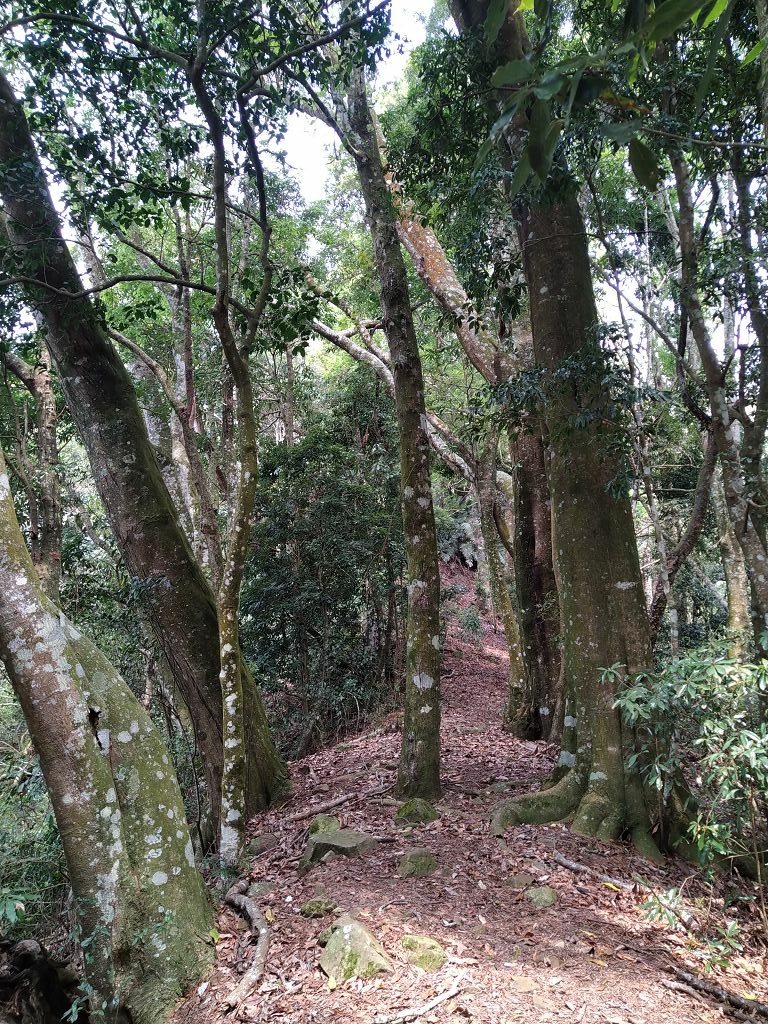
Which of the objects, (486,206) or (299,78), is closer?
(299,78)

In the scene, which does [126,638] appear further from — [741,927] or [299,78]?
[741,927]

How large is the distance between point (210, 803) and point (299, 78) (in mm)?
6879

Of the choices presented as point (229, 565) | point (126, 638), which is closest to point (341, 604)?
point (126, 638)

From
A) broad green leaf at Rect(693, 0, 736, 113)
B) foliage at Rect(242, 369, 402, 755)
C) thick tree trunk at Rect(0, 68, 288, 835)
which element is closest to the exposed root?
thick tree trunk at Rect(0, 68, 288, 835)

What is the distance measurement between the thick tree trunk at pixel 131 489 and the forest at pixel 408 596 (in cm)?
3

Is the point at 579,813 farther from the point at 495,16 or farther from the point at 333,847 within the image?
the point at 495,16

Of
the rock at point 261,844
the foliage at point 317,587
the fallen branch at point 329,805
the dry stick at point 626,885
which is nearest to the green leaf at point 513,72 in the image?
the dry stick at point 626,885

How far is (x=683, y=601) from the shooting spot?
44.4 feet

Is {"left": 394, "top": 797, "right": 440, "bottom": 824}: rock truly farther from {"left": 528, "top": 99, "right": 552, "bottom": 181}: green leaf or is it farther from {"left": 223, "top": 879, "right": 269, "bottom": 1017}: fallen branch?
{"left": 528, "top": 99, "right": 552, "bottom": 181}: green leaf

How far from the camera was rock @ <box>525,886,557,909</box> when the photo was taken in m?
4.32

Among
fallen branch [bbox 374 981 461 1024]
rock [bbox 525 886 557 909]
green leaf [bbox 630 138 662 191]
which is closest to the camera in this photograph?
green leaf [bbox 630 138 662 191]

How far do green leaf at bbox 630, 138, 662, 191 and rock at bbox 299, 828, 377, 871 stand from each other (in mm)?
5040

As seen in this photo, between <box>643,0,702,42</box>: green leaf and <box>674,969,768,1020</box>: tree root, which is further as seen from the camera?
<box>674,969,768,1020</box>: tree root

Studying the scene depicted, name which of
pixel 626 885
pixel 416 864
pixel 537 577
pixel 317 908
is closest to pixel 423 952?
pixel 317 908
